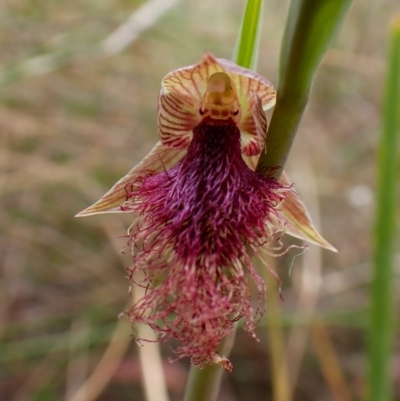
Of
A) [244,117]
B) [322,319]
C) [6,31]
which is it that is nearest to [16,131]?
[6,31]

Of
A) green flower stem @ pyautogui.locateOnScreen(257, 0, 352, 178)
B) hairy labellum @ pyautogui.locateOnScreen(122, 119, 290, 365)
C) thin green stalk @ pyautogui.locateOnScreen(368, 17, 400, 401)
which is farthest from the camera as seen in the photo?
thin green stalk @ pyautogui.locateOnScreen(368, 17, 400, 401)

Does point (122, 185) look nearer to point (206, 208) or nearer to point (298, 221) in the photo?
point (206, 208)

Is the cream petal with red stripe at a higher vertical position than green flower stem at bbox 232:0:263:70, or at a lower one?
lower

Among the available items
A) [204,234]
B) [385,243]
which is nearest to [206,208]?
[204,234]

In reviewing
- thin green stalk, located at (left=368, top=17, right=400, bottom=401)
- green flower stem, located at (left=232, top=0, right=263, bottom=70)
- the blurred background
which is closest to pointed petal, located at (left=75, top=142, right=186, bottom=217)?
green flower stem, located at (left=232, top=0, right=263, bottom=70)

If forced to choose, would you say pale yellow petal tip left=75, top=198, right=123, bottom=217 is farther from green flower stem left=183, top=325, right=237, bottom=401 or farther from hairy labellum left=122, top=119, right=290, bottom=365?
green flower stem left=183, top=325, right=237, bottom=401

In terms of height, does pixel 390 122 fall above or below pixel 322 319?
above

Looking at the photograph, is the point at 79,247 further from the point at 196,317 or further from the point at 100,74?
the point at 196,317
